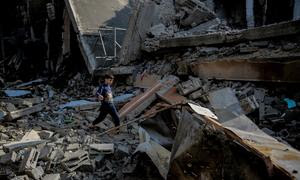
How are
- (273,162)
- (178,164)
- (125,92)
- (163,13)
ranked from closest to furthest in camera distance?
(273,162) → (178,164) → (125,92) → (163,13)

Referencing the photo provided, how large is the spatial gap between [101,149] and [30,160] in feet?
3.45

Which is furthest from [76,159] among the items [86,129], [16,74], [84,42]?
[16,74]

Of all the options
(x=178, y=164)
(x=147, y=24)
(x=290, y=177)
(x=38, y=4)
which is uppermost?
(x=38, y=4)

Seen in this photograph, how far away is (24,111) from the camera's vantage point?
7.48m

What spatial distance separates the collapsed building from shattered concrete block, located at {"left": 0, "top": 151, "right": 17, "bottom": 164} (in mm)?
19

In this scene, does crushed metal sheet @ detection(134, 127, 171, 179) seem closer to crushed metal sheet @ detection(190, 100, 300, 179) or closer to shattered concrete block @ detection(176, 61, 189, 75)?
crushed metal sheet @ detection(190, 100, 300, 179)

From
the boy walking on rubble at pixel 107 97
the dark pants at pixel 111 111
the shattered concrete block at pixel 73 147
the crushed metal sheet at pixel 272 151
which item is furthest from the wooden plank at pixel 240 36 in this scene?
the shattered concrete block at pixel 73 147

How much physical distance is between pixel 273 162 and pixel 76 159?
3197 millimetres

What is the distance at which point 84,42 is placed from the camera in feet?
33.6

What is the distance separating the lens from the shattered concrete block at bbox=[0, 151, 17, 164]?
194 inches

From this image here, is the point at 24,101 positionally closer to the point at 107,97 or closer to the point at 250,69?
the point at 107,97

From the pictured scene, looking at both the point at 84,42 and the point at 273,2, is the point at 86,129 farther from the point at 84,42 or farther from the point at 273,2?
the point at 273,2

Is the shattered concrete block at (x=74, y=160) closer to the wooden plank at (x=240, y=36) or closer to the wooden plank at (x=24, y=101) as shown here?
the wooden plank at (x=240, y=36)

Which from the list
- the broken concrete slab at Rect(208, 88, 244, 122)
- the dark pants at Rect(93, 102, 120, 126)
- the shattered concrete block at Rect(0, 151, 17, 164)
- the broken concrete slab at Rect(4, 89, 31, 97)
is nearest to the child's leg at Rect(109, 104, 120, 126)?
the dark pants at Rect(93, 102, 120, 126)
